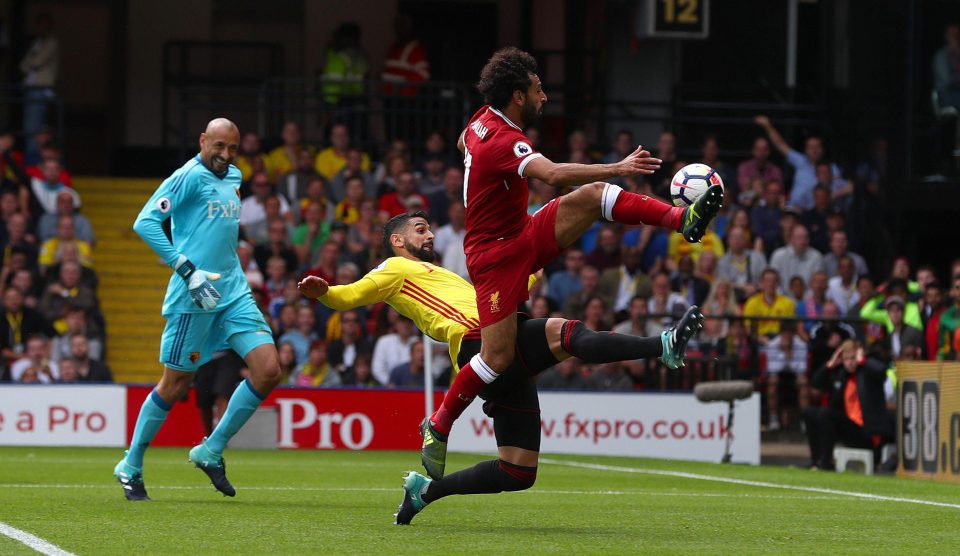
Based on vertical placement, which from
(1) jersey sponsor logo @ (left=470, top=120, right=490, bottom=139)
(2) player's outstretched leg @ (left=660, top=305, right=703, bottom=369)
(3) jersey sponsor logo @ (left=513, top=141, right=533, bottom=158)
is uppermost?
(1) jersey sponsor logo @ (left=470, top=120, right=490, bottom=139)

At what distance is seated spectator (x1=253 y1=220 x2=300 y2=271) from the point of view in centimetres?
1956

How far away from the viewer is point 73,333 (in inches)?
714

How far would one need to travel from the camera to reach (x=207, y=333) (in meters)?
10.0

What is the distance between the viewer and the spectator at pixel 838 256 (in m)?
20.3

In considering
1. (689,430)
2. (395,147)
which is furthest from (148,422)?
(395,147)

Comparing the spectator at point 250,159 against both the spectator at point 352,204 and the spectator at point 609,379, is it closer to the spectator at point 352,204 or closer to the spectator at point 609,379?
the spectator at point 352,204

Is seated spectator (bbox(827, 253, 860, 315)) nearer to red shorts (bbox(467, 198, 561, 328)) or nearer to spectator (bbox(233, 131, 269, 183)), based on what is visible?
spectator (bbox(233, 131, 269, 183))

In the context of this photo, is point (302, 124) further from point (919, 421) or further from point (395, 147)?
point (919, 421)

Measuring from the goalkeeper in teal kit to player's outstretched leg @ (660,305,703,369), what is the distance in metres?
3.17

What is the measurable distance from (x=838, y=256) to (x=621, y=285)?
2.91 meters

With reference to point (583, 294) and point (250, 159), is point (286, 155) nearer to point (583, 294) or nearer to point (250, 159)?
point (250, 159)

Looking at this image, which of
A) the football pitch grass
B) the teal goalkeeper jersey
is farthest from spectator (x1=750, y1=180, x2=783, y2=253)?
the teal goalkeeper jersey

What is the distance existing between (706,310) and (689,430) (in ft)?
6.53

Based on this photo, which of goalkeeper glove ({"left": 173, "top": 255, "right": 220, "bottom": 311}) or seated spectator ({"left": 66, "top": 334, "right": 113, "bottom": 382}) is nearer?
goalkeeper glove ({"left": 173, "top": 255, "right": 220, "bottom": 311})
